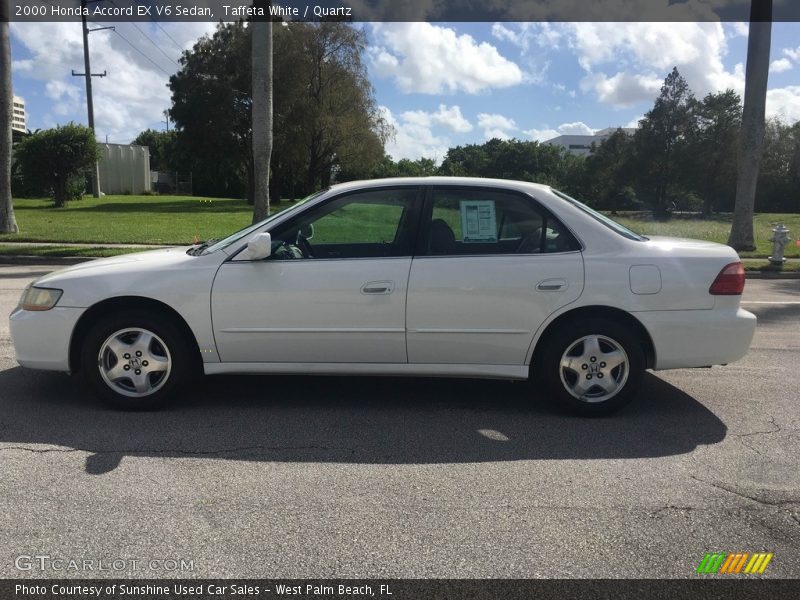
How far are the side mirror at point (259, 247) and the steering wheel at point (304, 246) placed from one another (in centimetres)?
33

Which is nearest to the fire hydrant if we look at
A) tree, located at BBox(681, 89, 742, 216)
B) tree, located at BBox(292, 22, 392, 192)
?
tree, located at BBox(292, 22, 392, 192)

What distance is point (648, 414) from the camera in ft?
15.6

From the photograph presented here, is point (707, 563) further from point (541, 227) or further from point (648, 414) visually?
point (541, 227)

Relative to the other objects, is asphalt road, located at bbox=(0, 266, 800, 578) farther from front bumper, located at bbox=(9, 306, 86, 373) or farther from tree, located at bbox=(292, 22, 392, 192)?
tree, located at bbox=(292, 22, 392, 192)

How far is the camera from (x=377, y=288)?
4473 mm

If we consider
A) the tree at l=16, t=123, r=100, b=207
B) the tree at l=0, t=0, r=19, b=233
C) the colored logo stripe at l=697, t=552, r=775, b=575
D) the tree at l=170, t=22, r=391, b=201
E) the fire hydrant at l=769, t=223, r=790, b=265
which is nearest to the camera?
the colored logo stripe at l=697, t=552, r=775, b=575

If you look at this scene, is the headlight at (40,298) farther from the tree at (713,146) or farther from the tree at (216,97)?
the tree at (713,146)

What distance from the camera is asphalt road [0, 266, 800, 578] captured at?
2877mm

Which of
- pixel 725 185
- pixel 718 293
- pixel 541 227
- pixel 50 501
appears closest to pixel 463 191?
pixel 541 227

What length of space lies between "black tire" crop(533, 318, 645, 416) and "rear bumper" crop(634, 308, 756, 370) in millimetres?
163

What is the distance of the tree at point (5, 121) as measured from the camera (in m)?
16.2

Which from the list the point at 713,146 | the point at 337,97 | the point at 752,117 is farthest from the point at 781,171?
the point at 752,117

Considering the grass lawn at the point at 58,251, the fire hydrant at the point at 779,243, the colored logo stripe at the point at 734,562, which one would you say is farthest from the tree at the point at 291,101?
the colored logo stripe at the point at 734,562

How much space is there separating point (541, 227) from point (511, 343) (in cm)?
84
